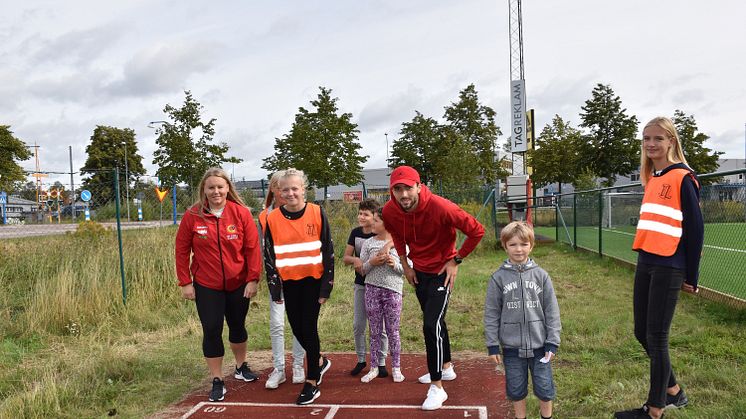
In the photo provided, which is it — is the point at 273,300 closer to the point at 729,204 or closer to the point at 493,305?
the point at 493,305

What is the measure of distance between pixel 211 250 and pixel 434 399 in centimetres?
210

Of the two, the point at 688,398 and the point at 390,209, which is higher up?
the point at 390,209

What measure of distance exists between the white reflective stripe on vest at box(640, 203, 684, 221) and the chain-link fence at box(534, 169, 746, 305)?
10.6 feet

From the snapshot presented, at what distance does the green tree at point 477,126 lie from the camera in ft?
129

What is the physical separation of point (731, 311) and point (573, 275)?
378 centimetres

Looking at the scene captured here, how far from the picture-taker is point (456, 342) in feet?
19.4

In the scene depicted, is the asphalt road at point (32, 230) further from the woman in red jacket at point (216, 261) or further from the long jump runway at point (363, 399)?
the woman in red jacket at point (216, 261)

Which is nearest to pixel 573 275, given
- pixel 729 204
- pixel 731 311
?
pixel 729 204

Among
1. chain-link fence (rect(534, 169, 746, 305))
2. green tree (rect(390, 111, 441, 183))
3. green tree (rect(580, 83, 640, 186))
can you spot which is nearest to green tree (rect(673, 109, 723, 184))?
green tree (rect(580, 83, 640, 186))

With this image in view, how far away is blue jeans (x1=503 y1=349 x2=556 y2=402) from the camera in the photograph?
340cm

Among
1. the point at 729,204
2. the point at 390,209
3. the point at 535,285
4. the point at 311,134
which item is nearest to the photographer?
the point at 535,285

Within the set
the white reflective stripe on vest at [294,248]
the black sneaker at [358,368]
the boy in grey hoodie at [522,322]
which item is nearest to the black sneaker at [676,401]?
the boy in grey hoodie at [522,322]

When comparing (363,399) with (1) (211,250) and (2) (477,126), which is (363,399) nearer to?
(1) (211,250)

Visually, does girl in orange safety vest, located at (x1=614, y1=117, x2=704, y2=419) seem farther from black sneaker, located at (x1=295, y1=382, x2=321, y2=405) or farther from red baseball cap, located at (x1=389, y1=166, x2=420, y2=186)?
black sneaker, located at (x1=295, y1=382, x2=321, y2=405)
